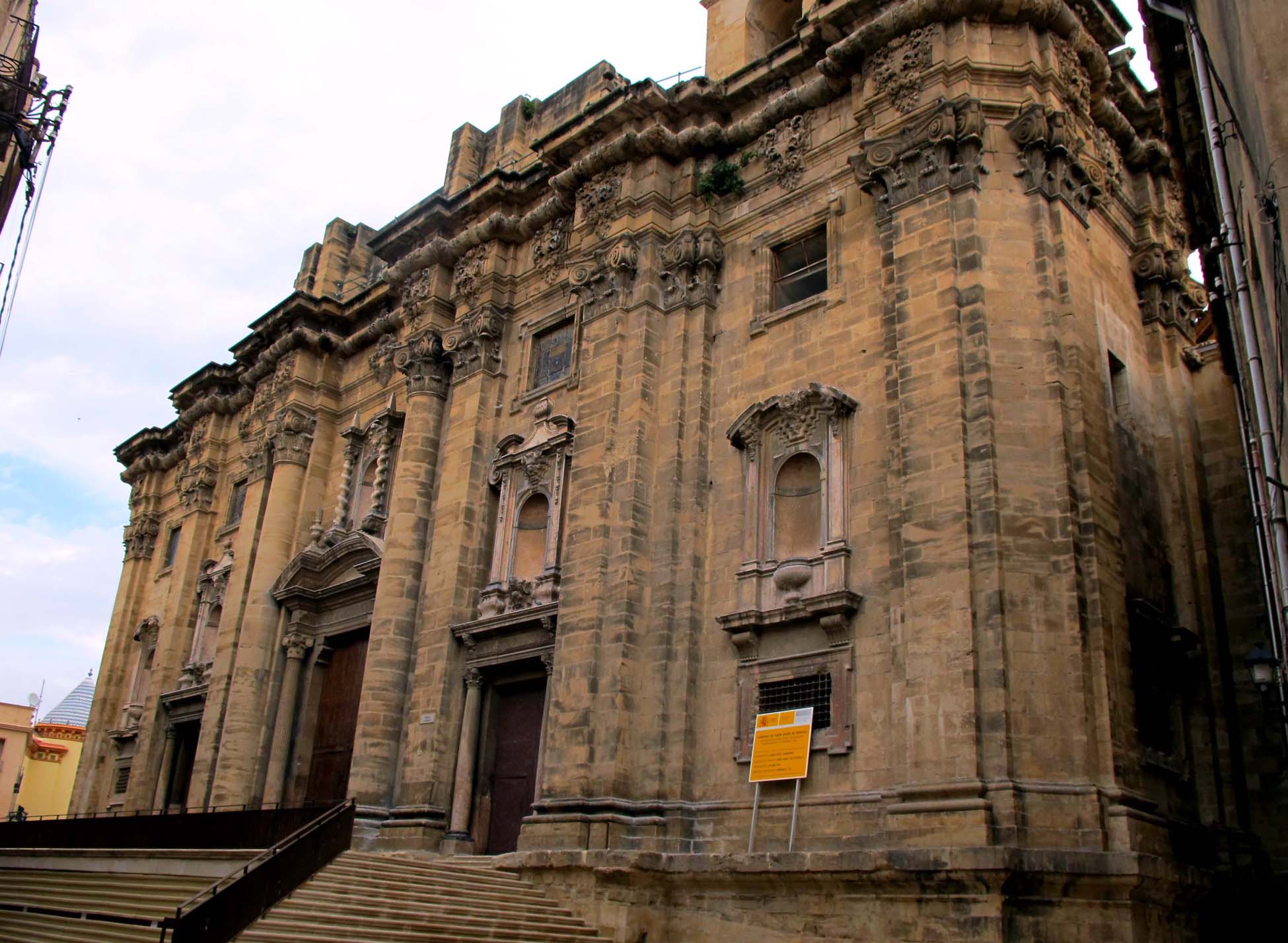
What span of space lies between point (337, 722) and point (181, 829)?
657 centimetres

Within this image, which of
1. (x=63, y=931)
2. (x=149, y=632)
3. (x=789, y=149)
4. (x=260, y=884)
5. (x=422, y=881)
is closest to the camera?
(x=260, y=884)

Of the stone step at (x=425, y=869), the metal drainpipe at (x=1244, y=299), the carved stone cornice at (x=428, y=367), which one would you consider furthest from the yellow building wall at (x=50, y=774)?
the metal drainpipe at (x=1244, y=299)

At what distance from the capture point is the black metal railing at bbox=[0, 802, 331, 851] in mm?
16234

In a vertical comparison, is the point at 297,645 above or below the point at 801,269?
below

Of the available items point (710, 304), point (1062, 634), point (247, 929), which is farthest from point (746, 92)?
point (247, 929)

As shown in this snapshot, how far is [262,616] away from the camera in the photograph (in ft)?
86.9

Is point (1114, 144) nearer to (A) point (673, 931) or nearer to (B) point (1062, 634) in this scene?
(B) point (1062, 634)

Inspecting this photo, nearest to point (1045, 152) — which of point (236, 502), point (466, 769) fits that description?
point (466, 769)

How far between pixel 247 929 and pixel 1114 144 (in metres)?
18.1

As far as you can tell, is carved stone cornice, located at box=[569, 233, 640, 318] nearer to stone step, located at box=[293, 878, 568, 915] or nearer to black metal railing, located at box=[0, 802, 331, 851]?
black metal railing, located at box=[0, 802, 331, 851]

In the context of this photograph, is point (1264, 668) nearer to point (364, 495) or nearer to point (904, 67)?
point (904, 67)

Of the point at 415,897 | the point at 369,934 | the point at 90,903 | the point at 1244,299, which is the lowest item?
the point at 369,934

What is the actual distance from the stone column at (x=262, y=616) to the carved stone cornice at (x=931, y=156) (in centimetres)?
1640

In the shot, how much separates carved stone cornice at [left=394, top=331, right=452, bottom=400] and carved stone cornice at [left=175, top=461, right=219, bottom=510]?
36.4ft
